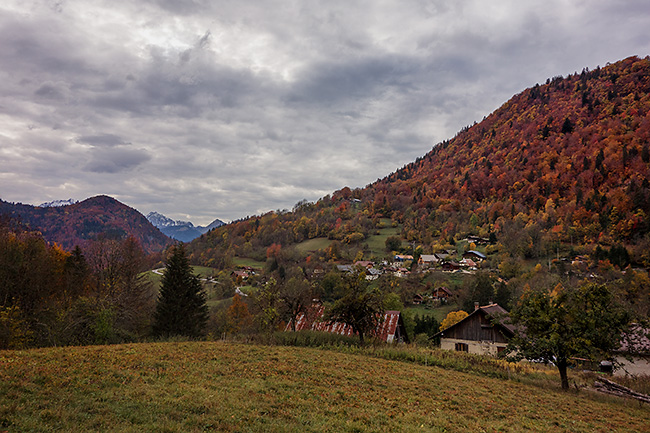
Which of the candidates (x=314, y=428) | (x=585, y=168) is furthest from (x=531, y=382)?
(x=585, y=168)

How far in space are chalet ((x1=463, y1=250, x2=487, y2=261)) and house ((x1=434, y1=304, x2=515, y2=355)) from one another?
89.2 metres

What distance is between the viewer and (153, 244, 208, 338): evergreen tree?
35.2m

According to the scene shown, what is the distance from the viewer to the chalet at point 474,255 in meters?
121

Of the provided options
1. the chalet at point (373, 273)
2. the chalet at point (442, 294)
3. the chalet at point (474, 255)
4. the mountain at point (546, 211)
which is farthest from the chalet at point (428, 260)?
the chalet at point (442, 294)

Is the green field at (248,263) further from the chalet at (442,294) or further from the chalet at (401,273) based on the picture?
the chalet at (442,294)

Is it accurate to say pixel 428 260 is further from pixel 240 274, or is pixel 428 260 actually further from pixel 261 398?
pixel 261 398

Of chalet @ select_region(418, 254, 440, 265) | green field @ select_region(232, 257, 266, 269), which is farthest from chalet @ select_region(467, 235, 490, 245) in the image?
green field @ select_region(232, 257, 266, 269)

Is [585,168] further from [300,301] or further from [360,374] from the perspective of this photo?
[360,374]

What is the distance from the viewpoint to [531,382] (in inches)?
778

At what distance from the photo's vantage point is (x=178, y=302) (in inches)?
1420

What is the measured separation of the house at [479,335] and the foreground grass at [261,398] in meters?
20.1

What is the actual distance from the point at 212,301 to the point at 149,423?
86.8 meters

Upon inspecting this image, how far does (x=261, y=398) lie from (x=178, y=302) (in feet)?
98.9

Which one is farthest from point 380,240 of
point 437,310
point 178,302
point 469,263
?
point 178,302
